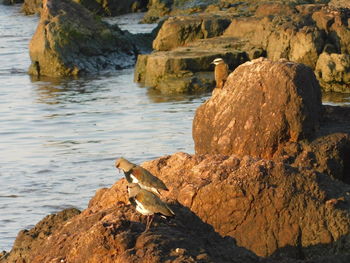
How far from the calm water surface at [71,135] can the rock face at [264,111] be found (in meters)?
2.15

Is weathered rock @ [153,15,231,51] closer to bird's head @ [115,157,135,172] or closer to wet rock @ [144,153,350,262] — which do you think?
bird's head @ [115,157,135,172]

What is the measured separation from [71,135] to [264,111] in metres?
6.61

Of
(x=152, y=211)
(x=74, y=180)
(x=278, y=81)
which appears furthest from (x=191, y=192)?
(x=74, y=180)

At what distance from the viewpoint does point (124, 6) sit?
134 ft

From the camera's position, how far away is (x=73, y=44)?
23406mm

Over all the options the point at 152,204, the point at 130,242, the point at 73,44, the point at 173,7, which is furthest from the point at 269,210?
the point at 173,7

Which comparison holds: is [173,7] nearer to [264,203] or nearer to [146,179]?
[264,203]

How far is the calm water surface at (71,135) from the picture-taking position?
11234mm

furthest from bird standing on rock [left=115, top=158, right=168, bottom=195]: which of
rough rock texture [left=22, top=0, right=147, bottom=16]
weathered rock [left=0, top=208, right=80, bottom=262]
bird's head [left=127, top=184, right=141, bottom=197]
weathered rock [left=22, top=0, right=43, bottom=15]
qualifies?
weathered rock [left=22, top=0, right=43, bottom=15]

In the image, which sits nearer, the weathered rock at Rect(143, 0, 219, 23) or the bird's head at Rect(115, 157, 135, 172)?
the bird's head at Rect(115, 157, 135, 172)

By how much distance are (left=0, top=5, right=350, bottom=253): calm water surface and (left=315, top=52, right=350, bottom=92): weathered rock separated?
1.43 ft

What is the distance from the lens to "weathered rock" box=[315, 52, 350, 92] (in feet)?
60.6

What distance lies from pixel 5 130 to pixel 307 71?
7791 mm

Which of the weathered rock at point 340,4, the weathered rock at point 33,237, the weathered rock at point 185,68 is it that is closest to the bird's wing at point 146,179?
the weathered rock at point 33,237
